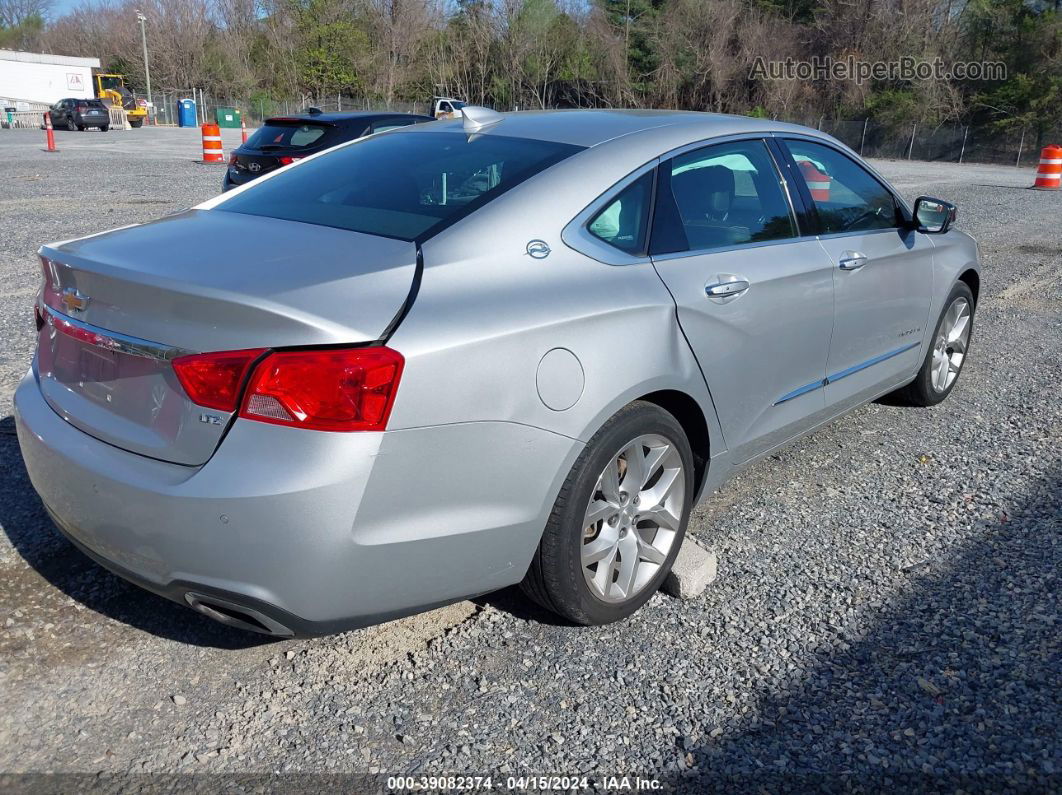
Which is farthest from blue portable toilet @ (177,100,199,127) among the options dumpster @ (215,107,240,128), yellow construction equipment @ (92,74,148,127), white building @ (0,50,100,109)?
white building @ (0,50,100,109)

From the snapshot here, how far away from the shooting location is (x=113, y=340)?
8.24ft

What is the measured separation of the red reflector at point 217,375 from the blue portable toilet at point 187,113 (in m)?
59.4

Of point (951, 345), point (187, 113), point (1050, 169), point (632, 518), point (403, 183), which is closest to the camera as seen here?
point (632, 518)

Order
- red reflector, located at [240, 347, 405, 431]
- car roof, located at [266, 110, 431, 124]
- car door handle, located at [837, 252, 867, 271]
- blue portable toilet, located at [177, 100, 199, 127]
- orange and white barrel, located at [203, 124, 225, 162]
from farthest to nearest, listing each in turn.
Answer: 1. blue portable toilet, located at [177, 100, 199, 127]
2. orange and white barrel, located at [203, 124, 225, 162]
3. car roof, located at [266, 110, 431, 124]
4. car door handle, located at [837, 252, 867, 271]
5. red reflector, located at [240, 347, 405, 431]

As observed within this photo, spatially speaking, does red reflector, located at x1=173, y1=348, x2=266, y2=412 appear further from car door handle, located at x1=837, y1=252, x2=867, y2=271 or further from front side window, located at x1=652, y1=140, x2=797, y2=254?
car door handle, located at x1=837, y1=252, x2=867, y2=271

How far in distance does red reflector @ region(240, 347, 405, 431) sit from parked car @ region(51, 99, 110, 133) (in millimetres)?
43428

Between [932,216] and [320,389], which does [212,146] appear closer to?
[932,216]

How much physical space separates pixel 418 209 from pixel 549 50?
6273 centimetres

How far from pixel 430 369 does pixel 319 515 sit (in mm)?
448

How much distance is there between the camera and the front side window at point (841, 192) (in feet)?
13.2

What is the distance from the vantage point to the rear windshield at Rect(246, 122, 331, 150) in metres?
11.4

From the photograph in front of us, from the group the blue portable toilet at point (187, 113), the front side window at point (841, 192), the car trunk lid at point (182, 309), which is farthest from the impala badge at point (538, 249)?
the blue portable toilet at point (187, 113)

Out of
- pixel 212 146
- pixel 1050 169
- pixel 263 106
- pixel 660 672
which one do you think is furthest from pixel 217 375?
pixel 263 106

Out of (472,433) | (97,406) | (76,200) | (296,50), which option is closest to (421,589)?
(472,433)
